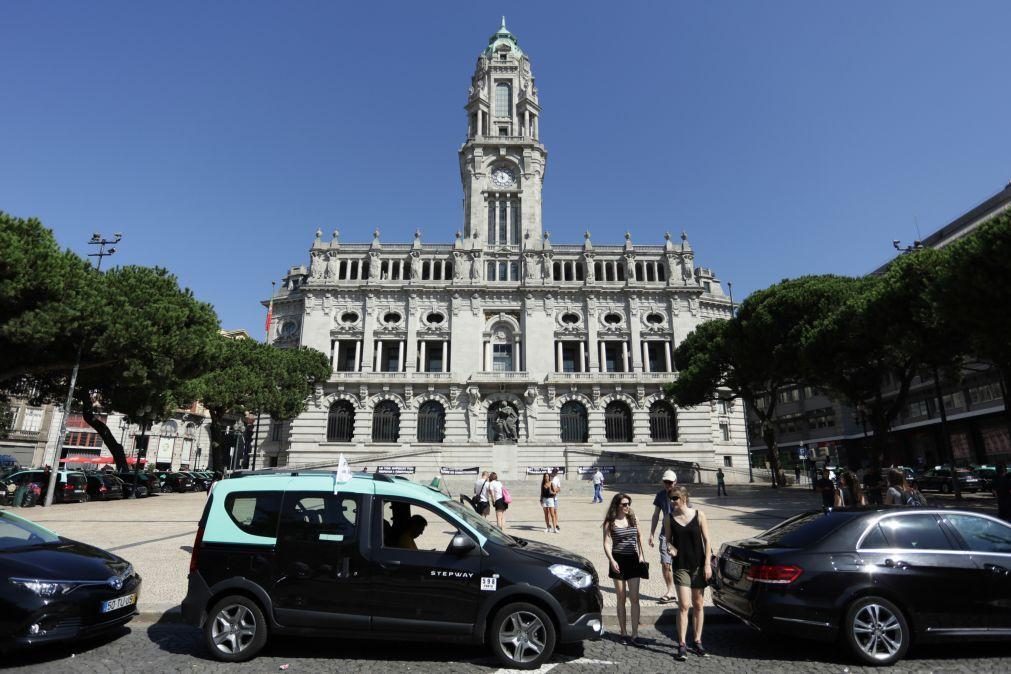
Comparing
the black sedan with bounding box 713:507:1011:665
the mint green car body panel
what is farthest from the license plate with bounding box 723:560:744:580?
the mint green car body panel

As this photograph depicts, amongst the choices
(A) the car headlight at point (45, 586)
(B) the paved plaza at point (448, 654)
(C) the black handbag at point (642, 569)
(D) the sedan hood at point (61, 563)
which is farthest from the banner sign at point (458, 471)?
(A) the car headlight at point (45, 586)

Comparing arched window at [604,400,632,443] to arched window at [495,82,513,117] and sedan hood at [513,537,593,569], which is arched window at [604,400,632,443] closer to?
arched window at [495,82,513,117]

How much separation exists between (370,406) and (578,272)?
23.3 m

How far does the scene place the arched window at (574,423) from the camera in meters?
48.2

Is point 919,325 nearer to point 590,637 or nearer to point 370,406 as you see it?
point 590,637

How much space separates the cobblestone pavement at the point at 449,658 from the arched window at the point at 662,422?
42.7 metres

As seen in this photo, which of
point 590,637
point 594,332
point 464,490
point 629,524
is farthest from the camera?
point 594,332

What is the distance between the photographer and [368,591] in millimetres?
6406

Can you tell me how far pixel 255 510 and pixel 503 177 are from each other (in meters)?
55.2

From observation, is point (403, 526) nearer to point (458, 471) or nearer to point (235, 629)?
point (235, 629)

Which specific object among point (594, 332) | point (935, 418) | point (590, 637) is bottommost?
point (590, 637)

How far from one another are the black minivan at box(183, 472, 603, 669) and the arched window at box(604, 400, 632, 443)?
42.8 meters

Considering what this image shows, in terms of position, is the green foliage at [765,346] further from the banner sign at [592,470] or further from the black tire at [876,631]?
the black tire at [876,631]

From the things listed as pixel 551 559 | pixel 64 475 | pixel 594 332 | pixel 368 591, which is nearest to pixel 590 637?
pixel 551 559
